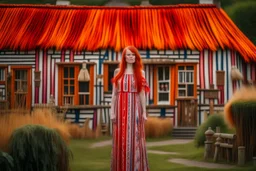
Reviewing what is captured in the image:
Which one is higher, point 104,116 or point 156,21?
point 156,21

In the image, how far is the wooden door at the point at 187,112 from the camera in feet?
83.6

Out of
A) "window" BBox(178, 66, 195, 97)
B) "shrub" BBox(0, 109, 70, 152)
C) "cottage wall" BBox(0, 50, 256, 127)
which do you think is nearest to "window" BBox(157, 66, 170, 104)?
"cottage wall" BBox(0, 50, 256, 127)

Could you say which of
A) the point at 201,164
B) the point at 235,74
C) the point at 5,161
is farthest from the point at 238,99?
the point at 235,74

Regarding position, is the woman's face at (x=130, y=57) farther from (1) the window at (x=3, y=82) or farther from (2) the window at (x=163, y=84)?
(1) the window at (x=3, y=82)

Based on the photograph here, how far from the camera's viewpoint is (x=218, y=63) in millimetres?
25875

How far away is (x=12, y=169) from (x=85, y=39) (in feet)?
49.6

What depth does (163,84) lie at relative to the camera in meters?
25.8

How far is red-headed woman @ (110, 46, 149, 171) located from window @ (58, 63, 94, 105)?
1372cm

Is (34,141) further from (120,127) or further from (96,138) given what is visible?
(96,138)

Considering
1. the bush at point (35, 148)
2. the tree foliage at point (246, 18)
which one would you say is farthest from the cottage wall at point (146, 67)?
the tree foliage at point (246, 18)

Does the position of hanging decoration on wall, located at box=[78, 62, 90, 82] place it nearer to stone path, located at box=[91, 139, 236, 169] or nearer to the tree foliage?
stone path, located at box=[91, 139, 236, 169]

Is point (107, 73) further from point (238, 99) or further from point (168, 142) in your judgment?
point (238, 99)

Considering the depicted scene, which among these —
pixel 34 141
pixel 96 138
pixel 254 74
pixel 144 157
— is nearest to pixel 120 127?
pixel 144 157

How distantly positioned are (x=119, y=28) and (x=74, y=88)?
287 centimetres
